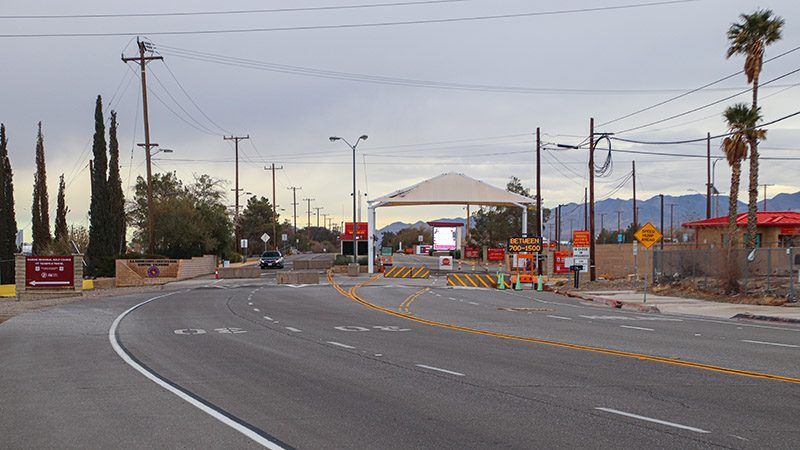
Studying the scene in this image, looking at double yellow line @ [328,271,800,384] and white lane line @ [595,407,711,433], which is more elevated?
white lane line @ [595,407,711,433]

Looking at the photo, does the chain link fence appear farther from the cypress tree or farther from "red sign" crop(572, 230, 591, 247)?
the cypress tree

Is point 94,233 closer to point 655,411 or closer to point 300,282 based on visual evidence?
point 300,282

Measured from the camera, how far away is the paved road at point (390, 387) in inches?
344

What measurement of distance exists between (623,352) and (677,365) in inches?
76.2

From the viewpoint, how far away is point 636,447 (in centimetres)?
809

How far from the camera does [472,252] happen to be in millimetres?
105500

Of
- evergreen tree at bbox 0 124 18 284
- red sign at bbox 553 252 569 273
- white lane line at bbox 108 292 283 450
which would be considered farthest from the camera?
evergreen tree at bbox 0 124 18 284

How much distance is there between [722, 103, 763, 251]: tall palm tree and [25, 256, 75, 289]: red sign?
31.1 m

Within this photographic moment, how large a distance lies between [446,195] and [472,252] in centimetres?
4187

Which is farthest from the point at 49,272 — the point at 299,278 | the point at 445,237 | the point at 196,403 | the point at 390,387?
the point at 445,237

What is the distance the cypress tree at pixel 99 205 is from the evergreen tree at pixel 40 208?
13.1 m

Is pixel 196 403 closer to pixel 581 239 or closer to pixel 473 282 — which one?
pixel 581 239

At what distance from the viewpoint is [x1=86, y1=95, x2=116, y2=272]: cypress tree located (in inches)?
2309

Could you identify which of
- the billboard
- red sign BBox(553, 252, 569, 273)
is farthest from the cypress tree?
the billboard
